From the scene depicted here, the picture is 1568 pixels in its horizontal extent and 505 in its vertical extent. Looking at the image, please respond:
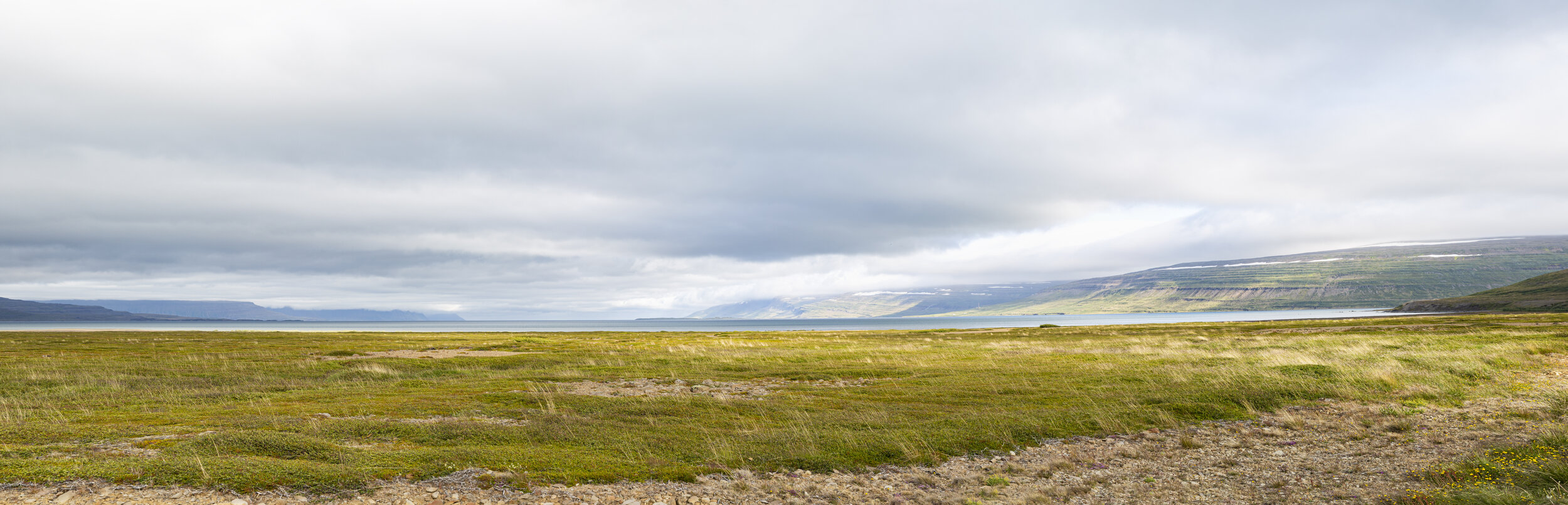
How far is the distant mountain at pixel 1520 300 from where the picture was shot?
14988 centimetres

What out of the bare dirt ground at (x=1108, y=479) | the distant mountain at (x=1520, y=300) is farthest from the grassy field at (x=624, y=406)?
the distant mountain at (x=1520, y=300)

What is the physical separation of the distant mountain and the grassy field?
521ft

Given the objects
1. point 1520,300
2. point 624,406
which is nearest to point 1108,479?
point 624,406

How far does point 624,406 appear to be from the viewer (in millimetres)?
21672

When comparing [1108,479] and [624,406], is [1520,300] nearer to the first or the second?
[1108,479]

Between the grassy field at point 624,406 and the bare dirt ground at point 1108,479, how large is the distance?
0.65 meters

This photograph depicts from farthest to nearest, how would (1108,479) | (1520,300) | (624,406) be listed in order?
(1520,300) < (624,406) < (1108,479)

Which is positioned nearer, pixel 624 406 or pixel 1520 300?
pixel 624 406

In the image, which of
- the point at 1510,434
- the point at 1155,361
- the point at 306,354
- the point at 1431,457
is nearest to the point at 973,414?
the point at 1431,457

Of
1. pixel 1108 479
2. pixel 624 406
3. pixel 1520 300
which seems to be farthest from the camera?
pixel 1520 300

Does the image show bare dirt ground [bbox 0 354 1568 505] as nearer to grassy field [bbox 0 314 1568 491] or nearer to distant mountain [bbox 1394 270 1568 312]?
grassy field [bbox 0 314 1568 491]

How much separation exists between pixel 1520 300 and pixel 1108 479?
23143cm

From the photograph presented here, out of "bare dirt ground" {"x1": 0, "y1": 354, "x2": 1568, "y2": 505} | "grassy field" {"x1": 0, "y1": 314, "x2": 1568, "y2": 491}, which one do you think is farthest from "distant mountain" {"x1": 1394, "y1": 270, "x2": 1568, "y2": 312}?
"bare dirt ground" {"x1": 0, "y1": 354, "x2": 1568, "y2": 505}

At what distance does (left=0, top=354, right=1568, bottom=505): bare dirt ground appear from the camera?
11.0 meters
